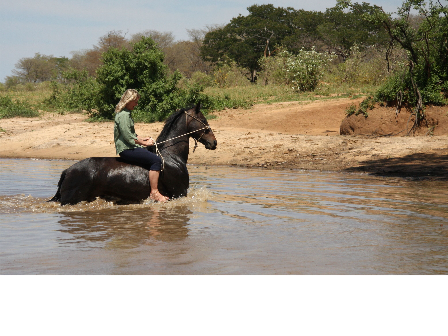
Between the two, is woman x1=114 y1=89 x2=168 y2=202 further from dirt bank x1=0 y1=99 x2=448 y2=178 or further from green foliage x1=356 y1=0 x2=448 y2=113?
green foliage x1=356 y1=0 x2=448 y2=113

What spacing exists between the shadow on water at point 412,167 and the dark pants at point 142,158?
6772 millimetres

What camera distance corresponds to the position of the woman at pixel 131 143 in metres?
7.28

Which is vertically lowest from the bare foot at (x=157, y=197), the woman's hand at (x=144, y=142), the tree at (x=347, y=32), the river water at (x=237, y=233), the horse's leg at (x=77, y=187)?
the river water at (x=237, y=233)

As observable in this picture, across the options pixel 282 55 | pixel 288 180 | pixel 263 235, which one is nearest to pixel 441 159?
pixel 288 180

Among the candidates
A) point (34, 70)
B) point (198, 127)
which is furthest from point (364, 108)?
point (34, 70)

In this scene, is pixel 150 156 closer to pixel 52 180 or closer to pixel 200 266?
pixel 200 266

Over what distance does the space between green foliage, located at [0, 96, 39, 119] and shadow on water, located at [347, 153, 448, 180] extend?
1750cm

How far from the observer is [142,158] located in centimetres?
738

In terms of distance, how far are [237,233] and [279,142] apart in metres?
11.0

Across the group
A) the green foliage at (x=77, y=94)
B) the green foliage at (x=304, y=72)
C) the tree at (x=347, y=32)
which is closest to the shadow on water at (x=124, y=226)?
the green foliage at (x=77, y=94)

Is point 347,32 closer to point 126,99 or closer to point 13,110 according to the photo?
point 13,110

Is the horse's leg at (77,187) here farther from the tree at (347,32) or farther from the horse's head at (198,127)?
the tree at (347,32)

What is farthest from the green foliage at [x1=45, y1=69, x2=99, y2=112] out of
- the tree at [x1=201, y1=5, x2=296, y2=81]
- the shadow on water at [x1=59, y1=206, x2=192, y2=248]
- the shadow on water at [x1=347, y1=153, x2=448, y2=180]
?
the tree at [x1=201, y1=5, x2=296, y2=81]

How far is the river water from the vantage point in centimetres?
447
